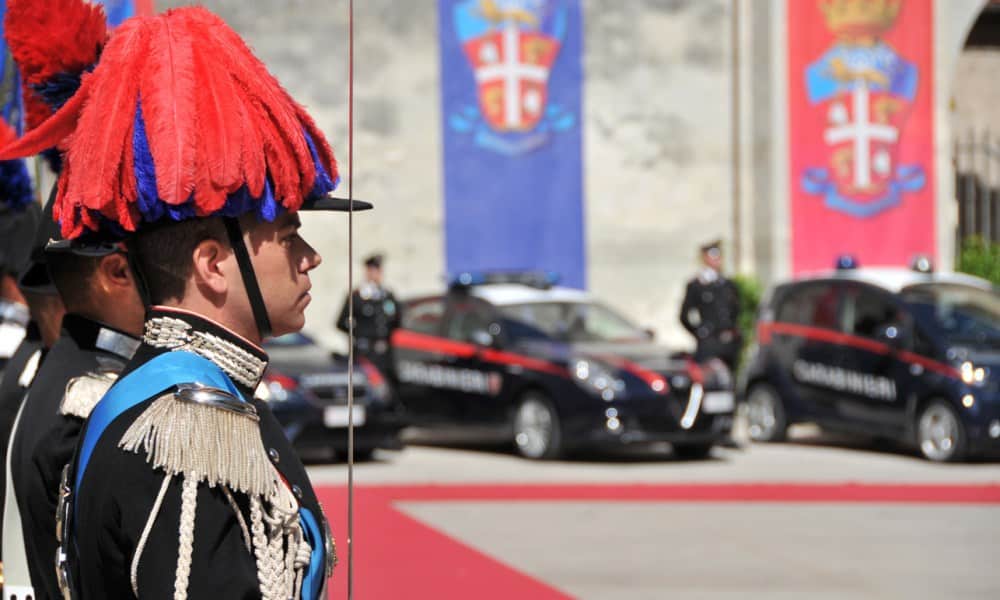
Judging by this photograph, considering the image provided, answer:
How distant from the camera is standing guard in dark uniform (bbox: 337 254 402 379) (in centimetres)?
1440

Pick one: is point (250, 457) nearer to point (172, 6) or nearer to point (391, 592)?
point (172, 6)

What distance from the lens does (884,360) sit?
43.7ft

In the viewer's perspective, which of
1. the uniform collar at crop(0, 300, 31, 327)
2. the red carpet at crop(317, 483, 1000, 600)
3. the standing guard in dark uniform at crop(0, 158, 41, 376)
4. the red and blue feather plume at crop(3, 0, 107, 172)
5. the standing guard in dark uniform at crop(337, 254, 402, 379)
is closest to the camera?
the red and blue feather plume at crop(3, 0, 107, 172)

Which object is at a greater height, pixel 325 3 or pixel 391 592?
pixel 325 3

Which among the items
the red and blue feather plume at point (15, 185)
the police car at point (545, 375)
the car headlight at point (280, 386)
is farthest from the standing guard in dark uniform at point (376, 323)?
the red and blue feather plume at point (15, 185)

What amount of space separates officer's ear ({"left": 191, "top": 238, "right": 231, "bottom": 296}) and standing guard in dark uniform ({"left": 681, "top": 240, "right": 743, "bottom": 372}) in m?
13.1

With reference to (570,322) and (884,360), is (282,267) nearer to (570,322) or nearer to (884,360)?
(884,360)

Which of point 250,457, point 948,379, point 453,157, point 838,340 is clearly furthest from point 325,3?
point 453,157

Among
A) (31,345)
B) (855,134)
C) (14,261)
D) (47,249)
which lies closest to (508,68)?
(855,134)

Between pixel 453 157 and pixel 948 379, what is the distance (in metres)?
7.87

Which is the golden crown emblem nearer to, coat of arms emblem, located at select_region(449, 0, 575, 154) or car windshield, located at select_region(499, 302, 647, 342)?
coat of arms emblem, located at select_region(449, 0, 575, 154)

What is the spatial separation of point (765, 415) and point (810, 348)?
0.91 meters

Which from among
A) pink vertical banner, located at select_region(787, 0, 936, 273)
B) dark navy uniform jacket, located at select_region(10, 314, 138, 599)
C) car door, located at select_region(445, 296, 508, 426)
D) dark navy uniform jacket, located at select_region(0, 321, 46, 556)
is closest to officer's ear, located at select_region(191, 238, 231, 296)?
dark navy uniform jacket, located at select_region(10, 314, 138, 599)

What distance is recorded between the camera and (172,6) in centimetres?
245
